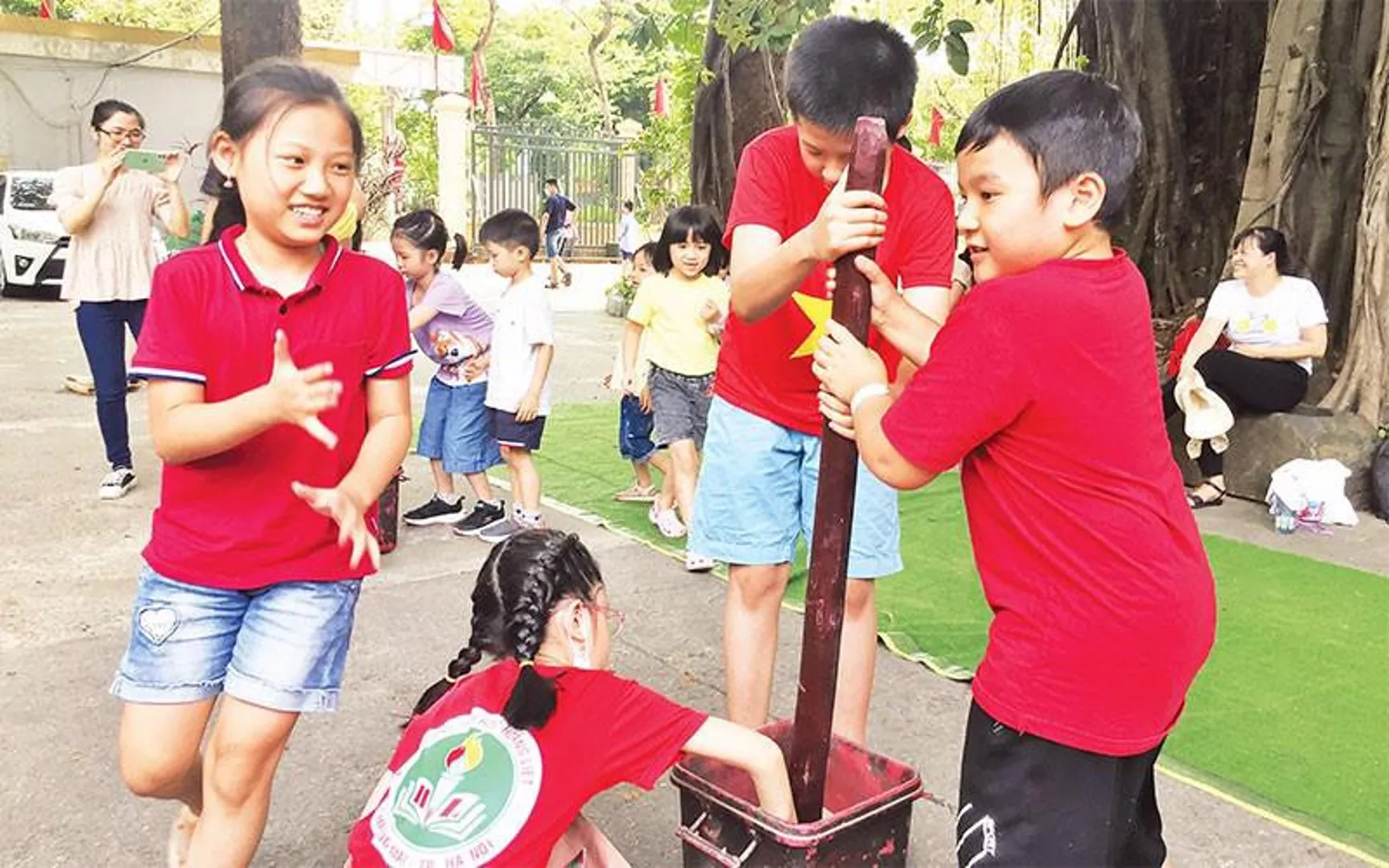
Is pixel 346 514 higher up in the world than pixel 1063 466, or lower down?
lower down

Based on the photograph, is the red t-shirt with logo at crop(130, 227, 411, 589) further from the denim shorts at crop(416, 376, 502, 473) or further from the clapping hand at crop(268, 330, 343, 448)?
the denim shorts at crop(416, 376, 502, 473)

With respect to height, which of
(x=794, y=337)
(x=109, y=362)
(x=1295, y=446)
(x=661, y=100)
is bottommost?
(x=1295, y=446)

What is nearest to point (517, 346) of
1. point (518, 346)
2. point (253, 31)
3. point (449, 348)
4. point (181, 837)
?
point (518, 346)

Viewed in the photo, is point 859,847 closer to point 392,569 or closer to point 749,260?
point 749,260

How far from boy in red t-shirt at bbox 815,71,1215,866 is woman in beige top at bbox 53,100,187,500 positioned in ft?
15.0

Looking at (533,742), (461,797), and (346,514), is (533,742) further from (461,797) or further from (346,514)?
(346,514)

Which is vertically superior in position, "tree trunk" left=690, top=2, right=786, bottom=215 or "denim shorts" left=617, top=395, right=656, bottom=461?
"tree trunk" left=690, top=2, right=786, bottom=215

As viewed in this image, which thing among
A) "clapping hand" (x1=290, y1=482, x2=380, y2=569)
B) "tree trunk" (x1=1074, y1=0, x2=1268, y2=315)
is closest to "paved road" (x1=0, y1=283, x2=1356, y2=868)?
"clapping hand" (x1=290, y1=482, x2=380, y2=569)

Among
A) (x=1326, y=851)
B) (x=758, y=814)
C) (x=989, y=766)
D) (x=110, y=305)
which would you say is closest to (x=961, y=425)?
(x=989, y=766)

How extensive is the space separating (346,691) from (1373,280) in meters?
5.16

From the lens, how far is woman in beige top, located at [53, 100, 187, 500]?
17.5ft

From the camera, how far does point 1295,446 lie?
5.76m

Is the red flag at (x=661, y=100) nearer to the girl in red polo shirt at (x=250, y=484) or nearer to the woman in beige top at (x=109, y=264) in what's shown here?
the woman in beige top at (x=109, y=264)

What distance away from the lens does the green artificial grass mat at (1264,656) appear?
295 centimetres
